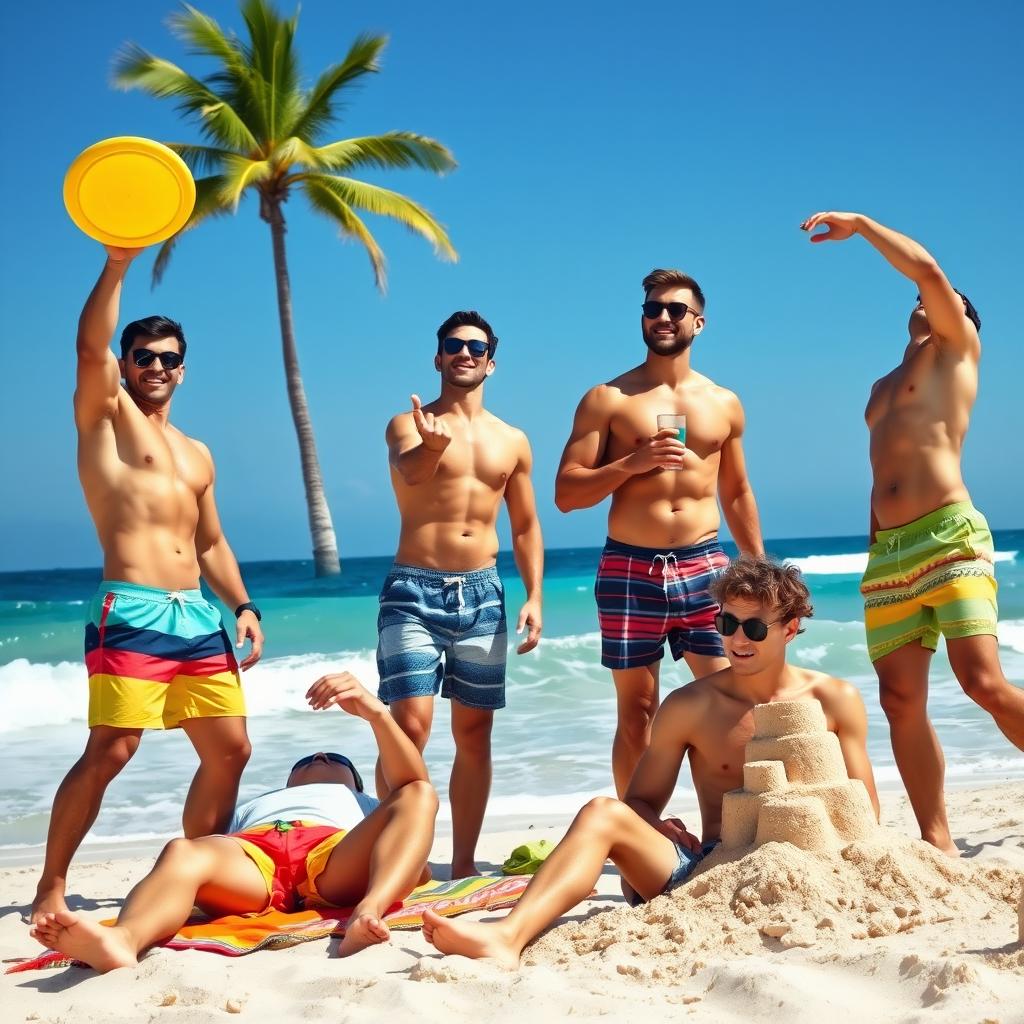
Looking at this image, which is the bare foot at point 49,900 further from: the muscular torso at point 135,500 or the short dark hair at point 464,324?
the short dark hair at point 464,324

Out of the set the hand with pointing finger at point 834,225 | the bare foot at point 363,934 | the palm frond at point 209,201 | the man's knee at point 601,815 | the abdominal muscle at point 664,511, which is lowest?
the bare foot at point 363,934

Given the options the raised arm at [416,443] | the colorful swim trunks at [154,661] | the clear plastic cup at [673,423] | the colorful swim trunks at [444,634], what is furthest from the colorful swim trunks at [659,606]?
the colorful swim trunks at [154,661]

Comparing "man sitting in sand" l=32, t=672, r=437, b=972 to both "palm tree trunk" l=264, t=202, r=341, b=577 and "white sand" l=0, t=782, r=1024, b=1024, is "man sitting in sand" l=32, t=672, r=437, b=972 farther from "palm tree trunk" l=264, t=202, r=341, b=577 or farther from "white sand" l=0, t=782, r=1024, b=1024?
"palm tree trunk" l=264, t=202, r=341, b=577

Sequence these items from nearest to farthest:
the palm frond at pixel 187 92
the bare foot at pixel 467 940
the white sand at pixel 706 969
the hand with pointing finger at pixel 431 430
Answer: the white sand at pixel 706 969, the bare foot at pixel 467 940, the hand with pointing finger at pixel 431 430, the palm frond at pixel 187 92

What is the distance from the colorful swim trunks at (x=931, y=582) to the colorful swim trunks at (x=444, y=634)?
142 centimetres

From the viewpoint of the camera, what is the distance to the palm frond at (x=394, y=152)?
2078 cm

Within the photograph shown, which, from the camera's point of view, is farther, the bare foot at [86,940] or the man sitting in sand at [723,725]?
the man sitting in sand at [723,725]

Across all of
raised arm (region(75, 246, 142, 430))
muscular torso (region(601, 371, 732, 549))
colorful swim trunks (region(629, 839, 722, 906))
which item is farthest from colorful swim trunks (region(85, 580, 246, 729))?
muscular torso (region(601, 371, 732, 549))

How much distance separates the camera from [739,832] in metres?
3.43

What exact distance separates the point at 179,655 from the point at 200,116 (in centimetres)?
1734

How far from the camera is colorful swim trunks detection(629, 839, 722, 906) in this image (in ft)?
11.4

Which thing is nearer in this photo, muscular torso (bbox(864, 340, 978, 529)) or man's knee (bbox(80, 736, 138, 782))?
man's knee (bbox(80, 736, 138, 782))

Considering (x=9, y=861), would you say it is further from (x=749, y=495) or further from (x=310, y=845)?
(x=749, y=495)

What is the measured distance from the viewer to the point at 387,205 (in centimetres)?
2067
